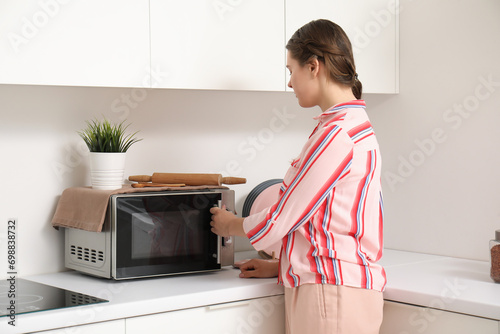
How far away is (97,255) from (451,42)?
132 centimetres

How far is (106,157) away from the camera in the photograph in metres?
1.78

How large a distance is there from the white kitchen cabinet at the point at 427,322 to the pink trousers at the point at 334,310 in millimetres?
144

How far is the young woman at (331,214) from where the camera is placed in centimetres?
146

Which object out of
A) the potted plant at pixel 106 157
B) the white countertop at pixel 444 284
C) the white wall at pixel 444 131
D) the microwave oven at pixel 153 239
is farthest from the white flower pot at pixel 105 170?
the white wall at pixel 444 131

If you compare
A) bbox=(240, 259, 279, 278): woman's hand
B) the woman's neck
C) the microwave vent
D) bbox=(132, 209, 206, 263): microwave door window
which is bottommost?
bbox=(240, 259, 279, 278): woman's hand

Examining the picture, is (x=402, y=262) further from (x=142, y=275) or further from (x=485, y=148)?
(x=142, y=275)

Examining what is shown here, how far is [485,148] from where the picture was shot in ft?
6.63

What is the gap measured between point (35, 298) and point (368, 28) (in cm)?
135

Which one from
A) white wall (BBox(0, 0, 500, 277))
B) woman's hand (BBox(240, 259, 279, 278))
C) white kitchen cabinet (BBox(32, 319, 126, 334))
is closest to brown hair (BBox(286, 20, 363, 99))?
woman's hand (BBox(240, 259, 279, 278))

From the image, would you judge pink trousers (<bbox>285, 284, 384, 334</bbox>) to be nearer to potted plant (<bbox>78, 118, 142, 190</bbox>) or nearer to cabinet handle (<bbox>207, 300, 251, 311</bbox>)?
cabinet handle (<bbox>207, 300, 251, 311</bbox>)

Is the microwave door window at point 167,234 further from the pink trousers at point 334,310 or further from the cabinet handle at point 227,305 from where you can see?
the pink trousers at point 334,310

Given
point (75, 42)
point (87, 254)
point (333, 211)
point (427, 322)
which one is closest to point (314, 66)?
point (333, 211)

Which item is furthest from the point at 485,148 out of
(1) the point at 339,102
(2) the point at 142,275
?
(2) the point at 142,275

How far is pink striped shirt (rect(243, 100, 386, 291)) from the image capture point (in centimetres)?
145
